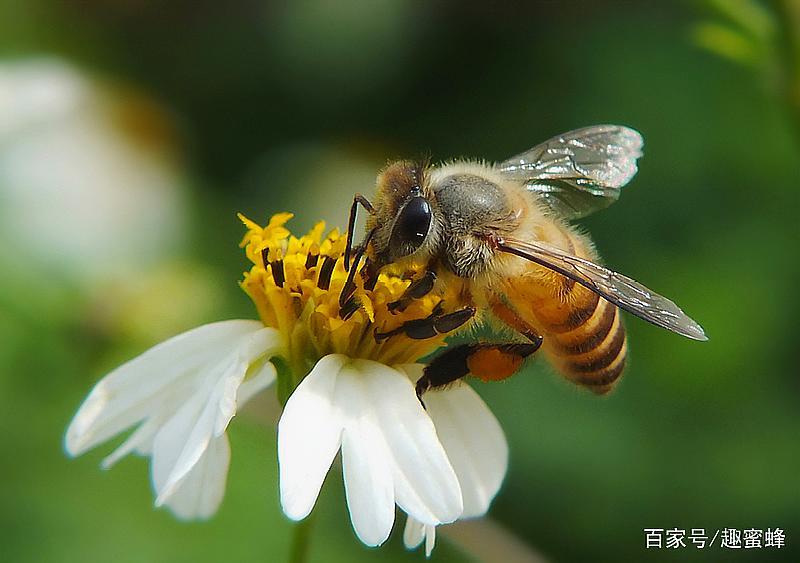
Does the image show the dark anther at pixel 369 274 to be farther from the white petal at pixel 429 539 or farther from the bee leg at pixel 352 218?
the white petal at pixel 429 539

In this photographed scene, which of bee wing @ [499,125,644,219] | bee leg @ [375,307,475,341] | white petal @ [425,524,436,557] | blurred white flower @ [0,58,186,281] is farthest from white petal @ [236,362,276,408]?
blurred white flower @ [0,58,186,281]

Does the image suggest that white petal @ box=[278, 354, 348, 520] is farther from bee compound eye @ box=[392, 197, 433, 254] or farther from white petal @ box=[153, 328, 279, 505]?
bee compound eye @ box=[392, 197, 433, 254]

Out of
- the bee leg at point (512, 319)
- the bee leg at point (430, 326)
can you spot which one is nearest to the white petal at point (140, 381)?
the bee leg at point (430, 326)

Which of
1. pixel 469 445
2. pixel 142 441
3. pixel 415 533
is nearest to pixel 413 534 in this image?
pixel 415 533

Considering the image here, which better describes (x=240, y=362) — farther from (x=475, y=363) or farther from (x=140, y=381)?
(x=475, y=363)

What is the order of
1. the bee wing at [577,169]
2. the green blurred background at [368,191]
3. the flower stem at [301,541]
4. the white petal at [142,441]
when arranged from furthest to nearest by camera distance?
1. the green blurred background at [368,191]
2. the bee wing at [577,169]
3. the white petal at [142,441]
4. the flower stem at [301,541]

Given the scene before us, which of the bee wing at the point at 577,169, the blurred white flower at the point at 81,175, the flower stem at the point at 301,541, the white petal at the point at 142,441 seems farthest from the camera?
the blurred white flower at the point at 81,175

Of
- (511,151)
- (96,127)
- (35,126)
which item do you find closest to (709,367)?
(511,151)
